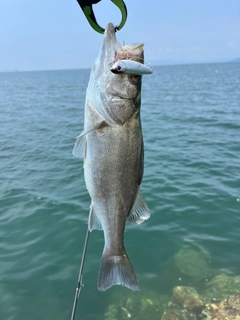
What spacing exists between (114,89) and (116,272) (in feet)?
5.36

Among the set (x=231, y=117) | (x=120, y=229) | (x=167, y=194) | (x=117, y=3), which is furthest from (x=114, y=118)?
(x=231, y=117)

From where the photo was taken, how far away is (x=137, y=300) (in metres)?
4.84

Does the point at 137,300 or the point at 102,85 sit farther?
the point at 137,300

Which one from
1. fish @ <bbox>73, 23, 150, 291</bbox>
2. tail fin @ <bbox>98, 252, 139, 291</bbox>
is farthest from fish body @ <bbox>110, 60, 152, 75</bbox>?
tail fin @ <bbox>98, 252, 139, 291</bbox>

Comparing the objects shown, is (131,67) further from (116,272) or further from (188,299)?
(188,299)

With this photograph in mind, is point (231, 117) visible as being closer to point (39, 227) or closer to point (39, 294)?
point (39, 227)

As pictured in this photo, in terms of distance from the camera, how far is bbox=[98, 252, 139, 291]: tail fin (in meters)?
2.63

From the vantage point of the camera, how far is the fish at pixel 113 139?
2305mm

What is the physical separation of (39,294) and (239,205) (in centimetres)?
498

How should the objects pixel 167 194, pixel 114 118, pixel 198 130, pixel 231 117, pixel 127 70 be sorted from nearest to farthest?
pixel 127 70 → pixel 114 118 → pixel 167 194 → pixel 198 130 → pixel 231 117

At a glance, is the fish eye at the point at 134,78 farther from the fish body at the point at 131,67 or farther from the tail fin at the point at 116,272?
the tail fin at the point at 116,272

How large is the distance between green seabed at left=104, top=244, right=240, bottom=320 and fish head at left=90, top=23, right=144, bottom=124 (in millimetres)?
3592

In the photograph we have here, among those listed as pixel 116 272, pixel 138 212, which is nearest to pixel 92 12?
pixel 138 212

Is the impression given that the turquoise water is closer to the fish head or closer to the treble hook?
the fish head
